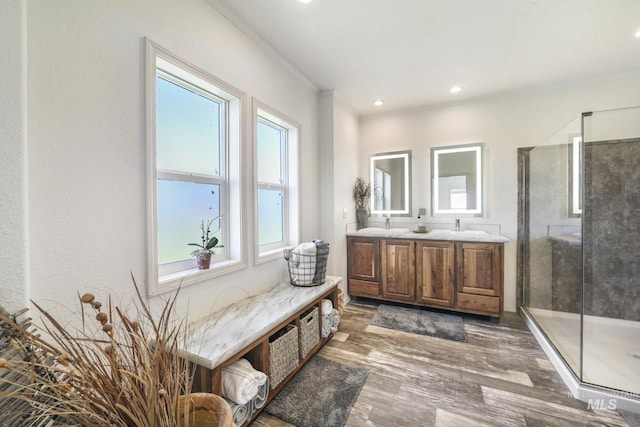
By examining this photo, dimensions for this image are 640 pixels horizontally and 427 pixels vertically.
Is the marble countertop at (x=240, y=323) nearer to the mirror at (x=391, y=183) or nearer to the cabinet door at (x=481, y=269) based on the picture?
the cabinet door at (x=481, y=269)

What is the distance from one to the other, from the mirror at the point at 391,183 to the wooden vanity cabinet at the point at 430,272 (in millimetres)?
697

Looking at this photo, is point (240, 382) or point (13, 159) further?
point (240, 382)

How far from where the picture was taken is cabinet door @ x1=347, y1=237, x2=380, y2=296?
11.1ft

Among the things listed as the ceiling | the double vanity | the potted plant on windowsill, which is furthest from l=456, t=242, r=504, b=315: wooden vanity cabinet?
the potted plant on windowsill

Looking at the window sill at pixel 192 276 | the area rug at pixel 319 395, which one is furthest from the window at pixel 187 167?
the area rug at pixel 319 395

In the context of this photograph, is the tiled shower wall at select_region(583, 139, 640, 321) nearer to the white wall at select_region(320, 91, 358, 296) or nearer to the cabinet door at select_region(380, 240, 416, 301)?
the cabinet door at select_region(380, 240, 416, 301)

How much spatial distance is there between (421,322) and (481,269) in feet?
2.91

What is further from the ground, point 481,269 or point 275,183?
point 275,183

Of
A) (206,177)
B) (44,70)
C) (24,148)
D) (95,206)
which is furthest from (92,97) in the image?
(206,177)

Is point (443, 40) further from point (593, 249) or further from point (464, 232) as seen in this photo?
point (593, 249)

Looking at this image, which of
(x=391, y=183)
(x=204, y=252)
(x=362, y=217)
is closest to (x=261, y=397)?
(x=204, y=252)

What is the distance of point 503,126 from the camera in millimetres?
3227

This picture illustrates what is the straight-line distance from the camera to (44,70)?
108 cm

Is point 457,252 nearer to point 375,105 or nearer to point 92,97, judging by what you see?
point 375,105
